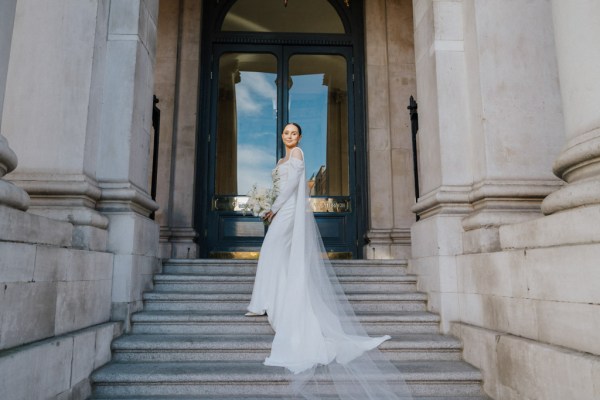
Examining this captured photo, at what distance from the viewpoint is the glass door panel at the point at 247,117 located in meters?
8.93

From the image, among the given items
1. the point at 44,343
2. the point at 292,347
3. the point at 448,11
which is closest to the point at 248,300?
the point at 292,347

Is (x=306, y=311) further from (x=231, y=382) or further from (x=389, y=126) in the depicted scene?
(x=389, y=126)

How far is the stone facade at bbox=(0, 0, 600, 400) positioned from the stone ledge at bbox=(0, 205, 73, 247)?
0.04 ft

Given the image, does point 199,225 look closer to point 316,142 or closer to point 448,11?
point 316,142

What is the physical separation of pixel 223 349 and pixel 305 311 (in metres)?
0.83

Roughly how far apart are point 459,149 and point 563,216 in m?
1.98

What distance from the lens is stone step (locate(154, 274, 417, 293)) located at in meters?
5.55

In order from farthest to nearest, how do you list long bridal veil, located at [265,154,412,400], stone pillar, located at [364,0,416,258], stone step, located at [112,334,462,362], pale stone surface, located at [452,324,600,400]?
stone pillar, located at [364,0,416,258] → stone step, located at [112,334,462,362] → long bridal veil, located at [265,154,412,400] → pale stone surface, located at [452,324,600,400]

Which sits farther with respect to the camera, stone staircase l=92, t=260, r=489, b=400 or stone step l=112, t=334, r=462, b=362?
stone step l=112, t=334, r=462, b=362

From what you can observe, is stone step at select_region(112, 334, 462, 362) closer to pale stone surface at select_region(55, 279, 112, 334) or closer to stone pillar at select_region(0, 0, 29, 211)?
pale stone surface at select_region(55, 279, 112, 334)

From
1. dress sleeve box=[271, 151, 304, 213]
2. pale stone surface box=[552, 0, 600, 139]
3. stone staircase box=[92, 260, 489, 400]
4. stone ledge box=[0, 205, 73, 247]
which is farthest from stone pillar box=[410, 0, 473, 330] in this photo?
stone ledge box=[0, 205, 73, 247]

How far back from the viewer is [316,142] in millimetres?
9086

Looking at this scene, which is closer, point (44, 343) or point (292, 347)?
point (44, 343)

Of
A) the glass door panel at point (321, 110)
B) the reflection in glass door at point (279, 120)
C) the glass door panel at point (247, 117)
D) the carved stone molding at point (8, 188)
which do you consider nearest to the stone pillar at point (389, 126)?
the reflection in glass door at point (279, 120)
